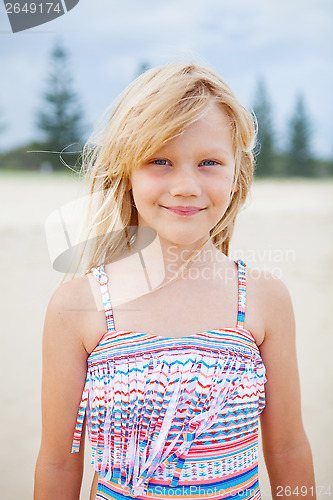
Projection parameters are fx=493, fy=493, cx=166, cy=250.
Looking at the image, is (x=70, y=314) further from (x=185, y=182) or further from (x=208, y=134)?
(x=208, y=134)

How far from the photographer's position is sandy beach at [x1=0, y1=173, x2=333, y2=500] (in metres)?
3.30

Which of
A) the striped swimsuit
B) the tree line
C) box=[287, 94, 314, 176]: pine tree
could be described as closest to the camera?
the striped swimsuit

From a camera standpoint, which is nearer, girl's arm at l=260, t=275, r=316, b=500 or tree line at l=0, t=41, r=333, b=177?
girl's arm at l=260, t=275, r=316, b=500

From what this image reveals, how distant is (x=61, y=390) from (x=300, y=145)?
39.3 m

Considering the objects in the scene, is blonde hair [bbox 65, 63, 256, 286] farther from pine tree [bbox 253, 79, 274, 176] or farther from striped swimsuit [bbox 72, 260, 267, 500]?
pine tree [bbox 253, 79, 274, 176]

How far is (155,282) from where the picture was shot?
1392 mm

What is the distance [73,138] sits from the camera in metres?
31.9

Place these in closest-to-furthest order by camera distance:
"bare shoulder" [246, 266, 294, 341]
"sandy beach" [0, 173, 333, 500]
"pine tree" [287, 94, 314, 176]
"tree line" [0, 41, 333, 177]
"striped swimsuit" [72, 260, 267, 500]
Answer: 1. "striped swimsuit" [72, 260, 267, 500]
2. "bare shoulder" [246, 266, 294, 341]
3. "sandy beach" [0, 173, 333, 500]
4. "tree line" [0, 41, 333, 177]
5. "pine tree" [287, 94, 314, 176]

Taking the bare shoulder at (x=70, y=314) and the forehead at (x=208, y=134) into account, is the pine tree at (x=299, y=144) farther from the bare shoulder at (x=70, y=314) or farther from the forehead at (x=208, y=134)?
the bare shoulder at (x=70, y=314)

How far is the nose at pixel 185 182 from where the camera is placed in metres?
1.25

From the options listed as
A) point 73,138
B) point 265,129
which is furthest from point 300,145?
point 73,138

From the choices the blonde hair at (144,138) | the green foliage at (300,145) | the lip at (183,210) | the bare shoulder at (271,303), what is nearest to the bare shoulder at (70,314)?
the blonde hair at (144,138)

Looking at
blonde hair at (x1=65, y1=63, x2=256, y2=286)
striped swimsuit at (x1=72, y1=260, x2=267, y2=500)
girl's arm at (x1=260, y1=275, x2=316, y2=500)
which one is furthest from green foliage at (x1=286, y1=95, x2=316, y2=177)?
striped swimsuit at (x1=72, y1=260, x2=267, y2=500)

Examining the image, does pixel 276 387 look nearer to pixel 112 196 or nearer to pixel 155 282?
pixel 155 282
